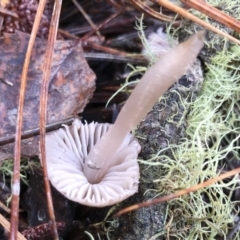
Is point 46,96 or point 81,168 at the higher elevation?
point 46,96

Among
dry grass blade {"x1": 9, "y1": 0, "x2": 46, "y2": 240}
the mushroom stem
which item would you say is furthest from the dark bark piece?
the mushroom stem

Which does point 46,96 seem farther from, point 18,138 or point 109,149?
point 109,149

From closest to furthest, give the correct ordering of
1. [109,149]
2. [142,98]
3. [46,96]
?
1. [142,98]
2. [109,149]
3. [46,96]

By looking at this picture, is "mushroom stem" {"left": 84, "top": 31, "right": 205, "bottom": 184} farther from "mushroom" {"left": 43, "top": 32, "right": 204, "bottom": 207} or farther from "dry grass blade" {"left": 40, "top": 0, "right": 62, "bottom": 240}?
"dry grass blade" {"left": 40, "top": 0, "right": 62, "bottom": 240}

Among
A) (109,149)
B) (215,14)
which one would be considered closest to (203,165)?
(109,149)

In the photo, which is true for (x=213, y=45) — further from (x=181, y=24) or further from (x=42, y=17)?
(x=42, y=17)

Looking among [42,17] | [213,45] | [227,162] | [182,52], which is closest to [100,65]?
[42,17]
